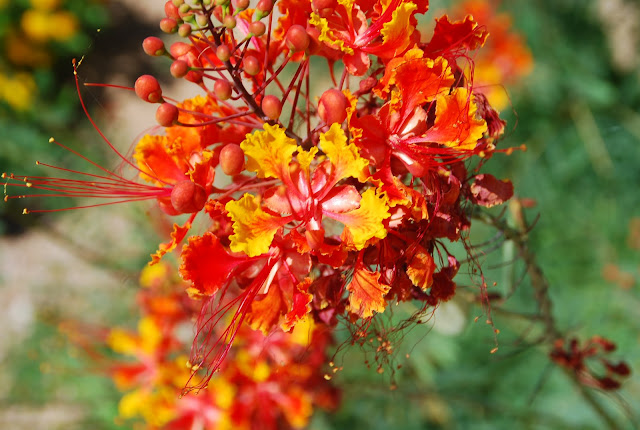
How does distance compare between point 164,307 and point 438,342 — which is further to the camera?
point 438,342

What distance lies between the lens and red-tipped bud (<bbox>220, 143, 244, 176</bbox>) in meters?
1.13

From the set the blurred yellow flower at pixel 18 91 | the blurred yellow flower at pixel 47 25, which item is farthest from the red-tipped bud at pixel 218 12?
Answer: the blurred yellow flower at pixel 47 25

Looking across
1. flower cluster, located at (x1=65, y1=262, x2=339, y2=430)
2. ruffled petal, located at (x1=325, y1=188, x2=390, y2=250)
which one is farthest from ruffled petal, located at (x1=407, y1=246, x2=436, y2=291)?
flower cluster, located at (x1=65, y1=262, x2=339, y2=430)

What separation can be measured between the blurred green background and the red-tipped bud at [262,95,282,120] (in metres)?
0.48

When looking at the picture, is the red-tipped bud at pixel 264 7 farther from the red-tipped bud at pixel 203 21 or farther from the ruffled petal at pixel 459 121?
the ruffled petal at pixel 459 121

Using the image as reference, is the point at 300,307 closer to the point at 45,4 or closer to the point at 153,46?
the point at 153,46

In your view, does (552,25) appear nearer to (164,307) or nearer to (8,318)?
(164,307)

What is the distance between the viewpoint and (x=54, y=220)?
5.47 meters

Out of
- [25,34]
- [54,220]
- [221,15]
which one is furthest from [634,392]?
[25,34]

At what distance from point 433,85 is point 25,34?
613cm

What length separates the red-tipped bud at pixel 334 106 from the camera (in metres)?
1.11

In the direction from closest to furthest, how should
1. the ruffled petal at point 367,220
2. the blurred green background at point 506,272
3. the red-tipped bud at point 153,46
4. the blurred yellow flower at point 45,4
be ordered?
1. the ruffled petal at point 367,220
2. the red-tipped bud at point 153,46
3. the blurred green background at point 506,272
4. the blurred yellow flower at point 45,4

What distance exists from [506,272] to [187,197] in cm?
110

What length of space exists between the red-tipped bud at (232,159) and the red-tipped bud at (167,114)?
5.6 inches
